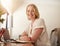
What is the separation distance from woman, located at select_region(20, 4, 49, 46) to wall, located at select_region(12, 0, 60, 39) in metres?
0.04

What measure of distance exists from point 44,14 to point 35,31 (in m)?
0.18

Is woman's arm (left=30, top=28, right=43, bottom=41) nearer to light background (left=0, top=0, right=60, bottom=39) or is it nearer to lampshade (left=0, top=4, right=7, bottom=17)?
light background (left=0, top=0, right=60, bottom=39)

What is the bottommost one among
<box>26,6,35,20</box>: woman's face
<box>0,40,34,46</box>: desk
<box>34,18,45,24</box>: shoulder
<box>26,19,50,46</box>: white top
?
<box>0,40,34,46</box>: desk

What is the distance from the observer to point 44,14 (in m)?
1.76

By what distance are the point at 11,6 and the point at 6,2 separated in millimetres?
63

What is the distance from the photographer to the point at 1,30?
1.76 meters

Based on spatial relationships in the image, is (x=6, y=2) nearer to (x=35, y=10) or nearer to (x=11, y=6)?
(x=11, y=6)

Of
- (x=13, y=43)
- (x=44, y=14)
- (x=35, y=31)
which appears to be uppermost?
(x=44, y=14)

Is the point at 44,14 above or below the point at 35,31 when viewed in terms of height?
above

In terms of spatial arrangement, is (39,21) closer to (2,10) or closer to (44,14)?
(44,14)

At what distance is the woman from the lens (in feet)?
5.70

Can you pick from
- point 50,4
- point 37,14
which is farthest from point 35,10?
point 50,4

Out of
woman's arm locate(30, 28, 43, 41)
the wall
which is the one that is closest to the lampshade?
the wall

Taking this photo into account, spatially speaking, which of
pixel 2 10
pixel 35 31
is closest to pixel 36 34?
pixel 35 31
